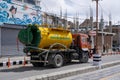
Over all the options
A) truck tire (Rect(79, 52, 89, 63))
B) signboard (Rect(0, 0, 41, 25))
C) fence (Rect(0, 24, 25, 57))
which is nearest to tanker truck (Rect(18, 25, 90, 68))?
truck tire (Rect(79, 52, 89, 63))

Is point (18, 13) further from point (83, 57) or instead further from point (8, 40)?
point (83, 57)

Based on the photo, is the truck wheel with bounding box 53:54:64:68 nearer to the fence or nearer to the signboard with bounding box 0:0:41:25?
the fence

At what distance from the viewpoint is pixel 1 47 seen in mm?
35656

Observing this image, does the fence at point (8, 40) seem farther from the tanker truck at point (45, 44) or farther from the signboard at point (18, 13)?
the tanker truck at point (45, 44)

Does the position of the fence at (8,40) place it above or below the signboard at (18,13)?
below

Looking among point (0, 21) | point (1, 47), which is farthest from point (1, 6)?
point (1, 47)

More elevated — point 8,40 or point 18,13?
point 18,13

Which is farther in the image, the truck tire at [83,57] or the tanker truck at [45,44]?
the truck tire at [83,57]

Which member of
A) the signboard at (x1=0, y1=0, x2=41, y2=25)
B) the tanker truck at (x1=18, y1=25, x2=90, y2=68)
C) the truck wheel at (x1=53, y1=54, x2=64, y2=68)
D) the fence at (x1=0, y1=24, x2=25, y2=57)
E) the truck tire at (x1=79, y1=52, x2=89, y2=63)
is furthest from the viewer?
the fence at (x1=0, y1=24, x2=25, y2=57)

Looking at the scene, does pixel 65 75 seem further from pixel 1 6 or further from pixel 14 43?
pixel 14 43

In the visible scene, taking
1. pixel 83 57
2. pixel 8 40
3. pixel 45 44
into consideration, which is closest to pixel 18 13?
pixel 8 40

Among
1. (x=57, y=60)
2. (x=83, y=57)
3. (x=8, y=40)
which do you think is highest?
(x=8, y=40)

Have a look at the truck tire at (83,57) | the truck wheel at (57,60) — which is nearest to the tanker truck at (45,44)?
the truck wheel at (57,60)

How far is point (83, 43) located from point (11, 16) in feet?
33.3
